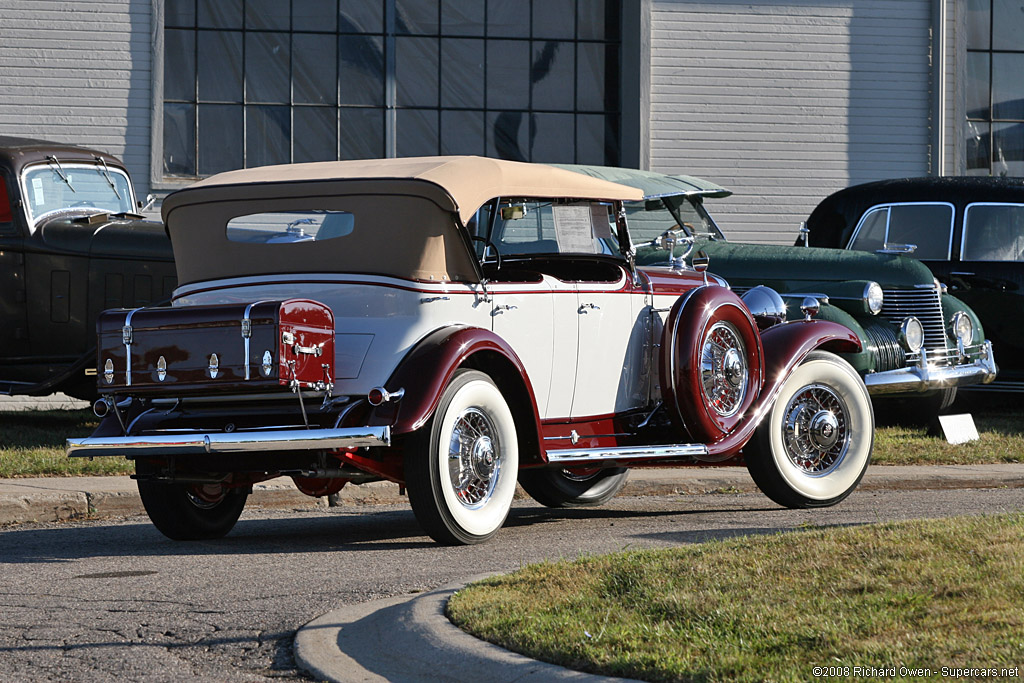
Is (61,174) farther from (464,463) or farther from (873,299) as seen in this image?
(464,463)

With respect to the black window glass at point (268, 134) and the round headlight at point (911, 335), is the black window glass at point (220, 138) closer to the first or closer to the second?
the black window glass at point (268, 134)

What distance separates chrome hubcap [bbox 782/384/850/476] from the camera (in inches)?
341

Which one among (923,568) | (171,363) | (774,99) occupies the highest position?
(774,99)

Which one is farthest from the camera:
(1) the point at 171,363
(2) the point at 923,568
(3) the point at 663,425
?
(3) the point at 663,425

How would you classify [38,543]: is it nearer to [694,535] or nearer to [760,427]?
[694,535]

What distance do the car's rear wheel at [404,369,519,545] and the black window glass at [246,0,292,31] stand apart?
12.4m

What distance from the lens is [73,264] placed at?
12.3 m

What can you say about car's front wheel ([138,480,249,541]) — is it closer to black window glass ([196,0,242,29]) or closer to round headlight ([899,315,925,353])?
round headlight ([899,315,925,353])

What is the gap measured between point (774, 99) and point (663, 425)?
37.7 feet

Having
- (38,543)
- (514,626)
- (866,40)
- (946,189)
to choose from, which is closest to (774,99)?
(866,40)

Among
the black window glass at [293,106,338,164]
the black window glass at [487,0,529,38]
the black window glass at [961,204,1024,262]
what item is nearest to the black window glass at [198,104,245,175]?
the black window glass at [293,106,338,164]

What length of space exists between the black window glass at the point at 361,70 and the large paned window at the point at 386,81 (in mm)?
19

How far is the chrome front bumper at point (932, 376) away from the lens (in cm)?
1120

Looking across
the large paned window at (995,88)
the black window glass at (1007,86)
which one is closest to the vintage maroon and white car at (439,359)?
the large paned window at (995,88)
